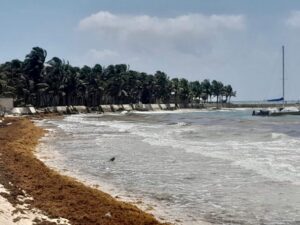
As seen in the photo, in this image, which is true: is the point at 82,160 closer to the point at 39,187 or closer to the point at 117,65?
the point at 39,187

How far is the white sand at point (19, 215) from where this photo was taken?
9820mm

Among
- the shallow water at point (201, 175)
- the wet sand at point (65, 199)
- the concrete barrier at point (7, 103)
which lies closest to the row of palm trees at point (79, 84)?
the concrete barrier at point (7, 103)

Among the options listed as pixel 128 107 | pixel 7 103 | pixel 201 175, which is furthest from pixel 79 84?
pixel 201 175

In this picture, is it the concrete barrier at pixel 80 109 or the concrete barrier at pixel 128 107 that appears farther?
the concrete barrier at pixel 128 107

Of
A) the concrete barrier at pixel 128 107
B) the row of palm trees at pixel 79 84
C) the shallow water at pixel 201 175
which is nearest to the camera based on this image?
the shallow water at pixel 201 175

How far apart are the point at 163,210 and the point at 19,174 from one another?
6415mm

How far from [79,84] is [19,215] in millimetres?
104413

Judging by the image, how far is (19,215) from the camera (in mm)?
10352

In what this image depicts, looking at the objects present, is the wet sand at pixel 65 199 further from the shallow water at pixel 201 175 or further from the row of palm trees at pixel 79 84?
the row of palm trees at pixel 79 84

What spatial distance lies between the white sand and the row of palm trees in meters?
74.4

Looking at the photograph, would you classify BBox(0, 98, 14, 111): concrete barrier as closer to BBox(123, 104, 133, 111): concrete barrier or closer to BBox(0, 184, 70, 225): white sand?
BBox(123, 104, 133, 111): concrete barrier

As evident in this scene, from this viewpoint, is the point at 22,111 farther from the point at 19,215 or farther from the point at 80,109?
the point at 19,215

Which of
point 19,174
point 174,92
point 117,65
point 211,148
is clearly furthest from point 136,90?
point 19,174

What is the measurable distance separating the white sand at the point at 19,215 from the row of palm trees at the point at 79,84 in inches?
2928
